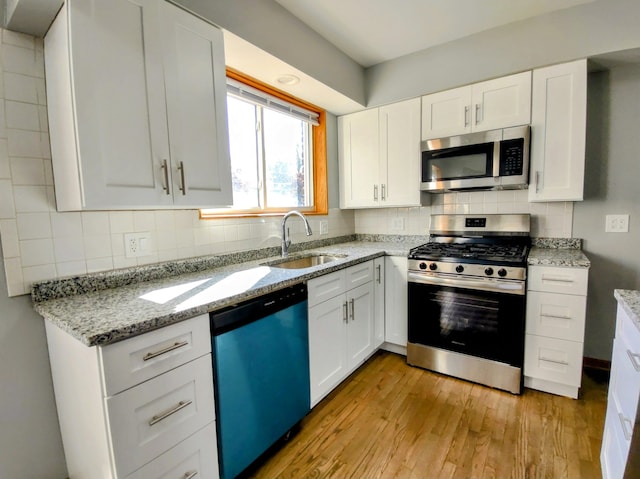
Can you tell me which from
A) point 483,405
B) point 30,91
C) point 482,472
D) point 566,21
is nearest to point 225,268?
point 30,91

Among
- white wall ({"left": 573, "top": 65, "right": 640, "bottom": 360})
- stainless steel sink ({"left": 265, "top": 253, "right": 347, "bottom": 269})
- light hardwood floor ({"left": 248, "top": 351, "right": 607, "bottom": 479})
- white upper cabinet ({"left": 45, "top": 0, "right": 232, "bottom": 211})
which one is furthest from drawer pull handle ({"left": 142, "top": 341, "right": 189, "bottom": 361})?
white wall ({"left": 573, "top": 65, "right": 640, "bottom": 360})

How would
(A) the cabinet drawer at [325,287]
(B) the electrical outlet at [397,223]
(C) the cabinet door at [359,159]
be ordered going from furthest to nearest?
(B) the electrical outlet at [397,223]
(C) the cabinet door at [359,159]
(A) the cabinet drawer at [325,287]

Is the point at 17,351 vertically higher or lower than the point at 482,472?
higher

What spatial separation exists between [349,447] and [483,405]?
0.93m

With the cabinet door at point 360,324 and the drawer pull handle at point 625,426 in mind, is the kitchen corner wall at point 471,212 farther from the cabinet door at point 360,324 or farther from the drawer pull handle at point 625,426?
the drawer pull handle at point 625,426

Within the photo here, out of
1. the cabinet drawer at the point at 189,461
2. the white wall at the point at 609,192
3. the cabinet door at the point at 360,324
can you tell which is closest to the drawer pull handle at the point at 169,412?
the cabinet drawer at the point at 189,461

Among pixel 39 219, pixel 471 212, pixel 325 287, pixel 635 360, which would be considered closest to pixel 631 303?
pixel 635 360

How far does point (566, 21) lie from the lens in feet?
6.35

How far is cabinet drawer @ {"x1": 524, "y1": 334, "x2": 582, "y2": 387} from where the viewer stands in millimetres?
1887

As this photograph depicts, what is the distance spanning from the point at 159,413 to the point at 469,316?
1.91m

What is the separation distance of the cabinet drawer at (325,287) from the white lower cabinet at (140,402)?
670 mm

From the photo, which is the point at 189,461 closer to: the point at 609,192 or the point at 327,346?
the point at 327,346

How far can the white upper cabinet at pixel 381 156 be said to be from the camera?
2584 millimetres

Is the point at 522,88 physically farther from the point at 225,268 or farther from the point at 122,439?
the point at 122,439
